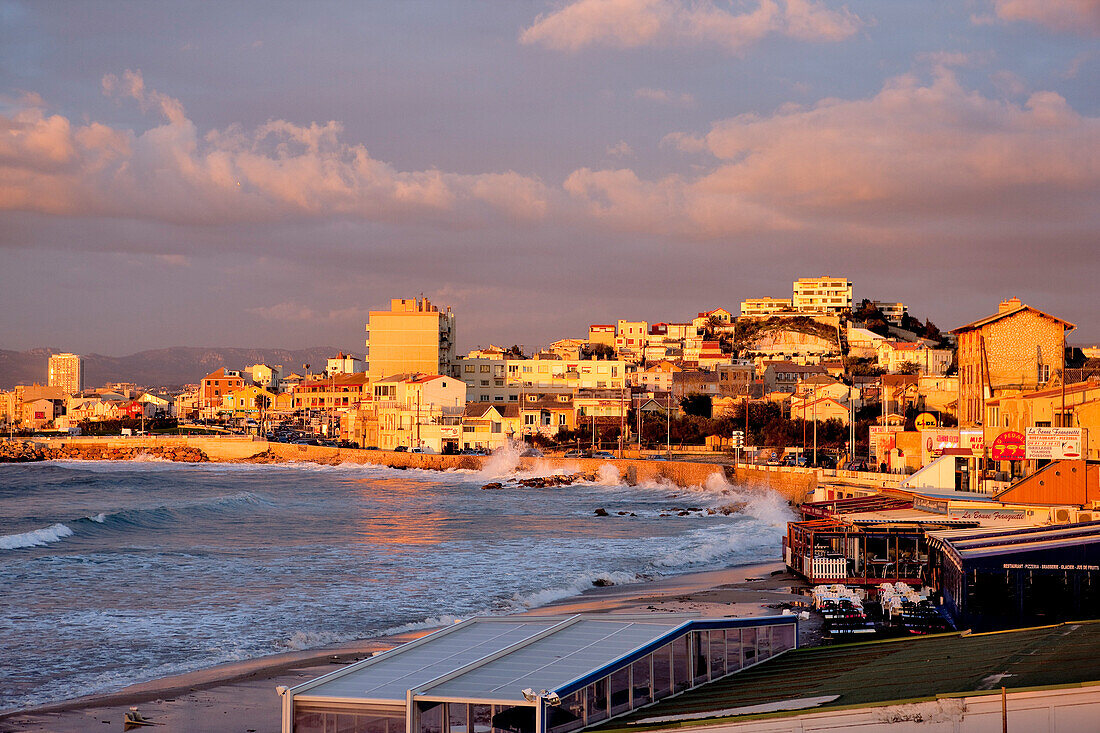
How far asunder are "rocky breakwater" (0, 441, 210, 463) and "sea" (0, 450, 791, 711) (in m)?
49.1

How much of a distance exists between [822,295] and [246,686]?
150129 mm

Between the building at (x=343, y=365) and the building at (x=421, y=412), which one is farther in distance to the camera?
the building at (x=343, y=365)

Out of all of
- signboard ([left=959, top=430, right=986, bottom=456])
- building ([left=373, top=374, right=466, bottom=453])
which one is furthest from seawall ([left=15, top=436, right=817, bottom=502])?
signboard ([left=959, top=430, right=986, bottom=456])

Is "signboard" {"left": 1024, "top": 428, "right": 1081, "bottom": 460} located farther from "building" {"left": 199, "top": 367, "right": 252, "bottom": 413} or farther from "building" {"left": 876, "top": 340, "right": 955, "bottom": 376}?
"building" {"left": 199, "top": 367, "right": 252, "bottom": 413}

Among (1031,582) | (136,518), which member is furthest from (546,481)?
(1031,582)

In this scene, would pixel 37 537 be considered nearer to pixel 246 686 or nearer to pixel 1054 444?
pixel 246 686

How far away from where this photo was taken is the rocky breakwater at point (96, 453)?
120125 millimetres

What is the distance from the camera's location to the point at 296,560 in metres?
34.4

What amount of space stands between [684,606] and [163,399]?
17638 centimetres

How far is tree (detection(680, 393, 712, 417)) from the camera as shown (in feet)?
331

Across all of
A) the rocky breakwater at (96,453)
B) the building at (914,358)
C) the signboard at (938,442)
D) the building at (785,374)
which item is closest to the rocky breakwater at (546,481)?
the signboard at (938,442)

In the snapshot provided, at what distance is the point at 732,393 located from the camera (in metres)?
109

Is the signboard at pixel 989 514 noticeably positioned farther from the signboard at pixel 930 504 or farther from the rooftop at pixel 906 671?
the rooftop at pixel 906 671

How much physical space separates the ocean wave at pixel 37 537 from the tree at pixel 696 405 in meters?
64.5
